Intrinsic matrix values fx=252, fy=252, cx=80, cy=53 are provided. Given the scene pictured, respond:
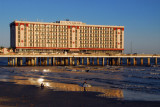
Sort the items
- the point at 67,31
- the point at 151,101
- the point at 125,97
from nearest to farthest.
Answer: the point at 151,101
the point at 125,97
the point at 67,31

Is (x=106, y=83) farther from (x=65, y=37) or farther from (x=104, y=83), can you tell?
(x=65, y=37)

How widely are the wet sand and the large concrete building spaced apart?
8367 cm

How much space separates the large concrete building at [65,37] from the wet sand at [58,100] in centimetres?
8367

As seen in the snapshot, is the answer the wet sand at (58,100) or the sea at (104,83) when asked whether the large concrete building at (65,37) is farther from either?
Result: the wet sand at (58,100)

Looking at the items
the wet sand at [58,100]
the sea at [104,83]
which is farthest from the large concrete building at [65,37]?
the wet sand at [58,100]

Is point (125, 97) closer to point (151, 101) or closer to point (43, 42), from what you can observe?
point (151, 101)

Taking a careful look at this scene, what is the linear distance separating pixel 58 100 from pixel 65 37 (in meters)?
94.9

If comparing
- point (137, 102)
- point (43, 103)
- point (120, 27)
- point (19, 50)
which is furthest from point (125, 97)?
point (120, 27)

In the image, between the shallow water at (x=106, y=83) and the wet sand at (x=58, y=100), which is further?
the shallow water at (x=106, y=83)

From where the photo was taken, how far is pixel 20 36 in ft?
389

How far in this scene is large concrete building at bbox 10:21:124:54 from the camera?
119625 millimetres

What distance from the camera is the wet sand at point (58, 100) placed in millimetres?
30709

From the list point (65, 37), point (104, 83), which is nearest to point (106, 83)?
point (104, 83)

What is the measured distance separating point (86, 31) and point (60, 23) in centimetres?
1411
